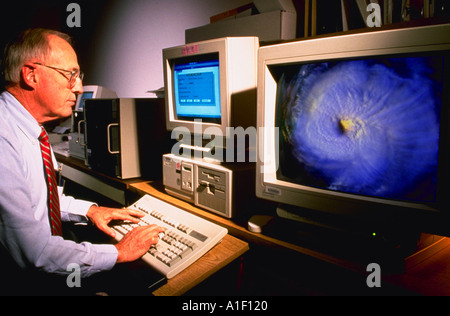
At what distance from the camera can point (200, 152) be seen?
4.10ft

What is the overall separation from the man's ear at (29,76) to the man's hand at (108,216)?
513mm

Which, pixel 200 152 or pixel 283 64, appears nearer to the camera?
pixel 283 64

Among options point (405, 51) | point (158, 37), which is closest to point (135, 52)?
point (158, 37)

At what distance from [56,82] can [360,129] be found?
0.97 m

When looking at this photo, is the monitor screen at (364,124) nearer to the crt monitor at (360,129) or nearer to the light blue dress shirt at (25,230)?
the crt monitor at (360,129)

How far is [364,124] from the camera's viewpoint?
2.44 ft

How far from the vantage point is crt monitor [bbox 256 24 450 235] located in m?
0.66

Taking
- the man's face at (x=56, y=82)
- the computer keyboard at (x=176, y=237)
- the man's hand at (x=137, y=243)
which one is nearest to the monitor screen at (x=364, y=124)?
the computer keyboard at (x=176, y=237)

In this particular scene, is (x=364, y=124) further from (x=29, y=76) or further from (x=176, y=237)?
(x=29, y=76)

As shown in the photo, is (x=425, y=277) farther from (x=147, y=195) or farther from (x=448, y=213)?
(x=147, y=195)

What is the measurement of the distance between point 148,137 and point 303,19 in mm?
872

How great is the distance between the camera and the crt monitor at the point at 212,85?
1070 millimetres

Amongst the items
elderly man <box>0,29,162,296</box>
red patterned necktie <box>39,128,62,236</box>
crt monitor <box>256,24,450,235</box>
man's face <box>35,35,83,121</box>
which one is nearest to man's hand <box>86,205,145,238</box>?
elderly man <box>0,29,162,296</box>

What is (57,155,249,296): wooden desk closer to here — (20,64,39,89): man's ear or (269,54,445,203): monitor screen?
(269,54,445,203): monitor screen
